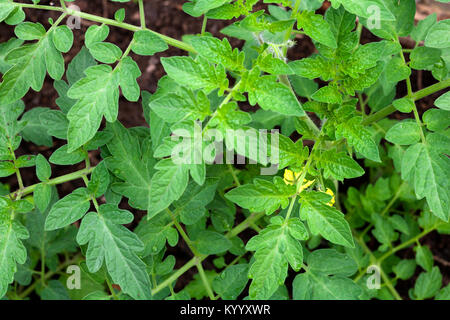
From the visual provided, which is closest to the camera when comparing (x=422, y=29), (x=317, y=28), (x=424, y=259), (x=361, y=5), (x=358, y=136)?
(x=361, y=5)

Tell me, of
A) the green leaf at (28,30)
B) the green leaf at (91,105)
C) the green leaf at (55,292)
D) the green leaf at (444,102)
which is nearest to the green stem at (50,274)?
the green leaf at (55,292)

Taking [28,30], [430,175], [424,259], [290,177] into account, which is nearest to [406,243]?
[424,259]

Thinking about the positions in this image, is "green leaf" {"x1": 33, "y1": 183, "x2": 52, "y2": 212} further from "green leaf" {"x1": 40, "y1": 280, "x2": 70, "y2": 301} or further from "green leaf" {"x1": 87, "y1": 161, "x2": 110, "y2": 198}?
"green leaf" {"x1": 40, "y1": 280, "x2": 70, "y2": 301}

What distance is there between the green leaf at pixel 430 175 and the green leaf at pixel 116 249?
992 millimetres

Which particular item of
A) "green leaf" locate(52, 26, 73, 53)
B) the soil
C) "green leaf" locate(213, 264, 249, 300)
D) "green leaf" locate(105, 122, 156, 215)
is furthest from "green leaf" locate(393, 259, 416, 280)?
"green leaf" locate(52, 26, 73, 53)

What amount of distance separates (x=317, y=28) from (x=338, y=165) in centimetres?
46

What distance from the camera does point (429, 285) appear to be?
2307 millimetres

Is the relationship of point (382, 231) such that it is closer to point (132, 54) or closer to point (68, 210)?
point (68, 210)

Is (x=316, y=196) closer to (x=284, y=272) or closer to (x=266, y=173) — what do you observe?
(x=284, y=272)

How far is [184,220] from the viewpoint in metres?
1.82

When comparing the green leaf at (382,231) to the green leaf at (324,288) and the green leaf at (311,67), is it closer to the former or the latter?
the green leaf at (324,288)

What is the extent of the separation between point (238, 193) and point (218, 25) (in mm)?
1676

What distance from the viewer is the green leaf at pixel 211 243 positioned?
1867 mm

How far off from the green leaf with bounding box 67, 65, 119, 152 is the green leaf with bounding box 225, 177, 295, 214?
511 millimetres
